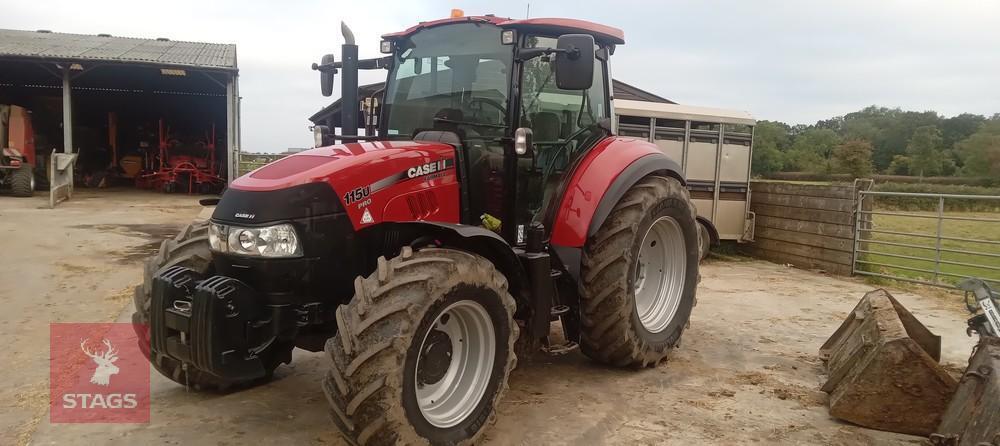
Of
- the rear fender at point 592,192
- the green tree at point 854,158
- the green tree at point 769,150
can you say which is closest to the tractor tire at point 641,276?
the rear fender at point 592,192

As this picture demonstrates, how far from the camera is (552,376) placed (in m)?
4.46

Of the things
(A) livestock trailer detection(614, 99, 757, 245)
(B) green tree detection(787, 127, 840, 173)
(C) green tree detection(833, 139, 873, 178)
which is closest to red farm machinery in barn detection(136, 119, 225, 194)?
(A) livestock trailer detection(614, 99, 757, 245)

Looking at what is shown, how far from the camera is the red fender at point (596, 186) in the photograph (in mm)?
4176

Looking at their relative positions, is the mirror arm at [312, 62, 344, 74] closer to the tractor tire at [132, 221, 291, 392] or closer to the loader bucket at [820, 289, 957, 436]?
the tractor tire at [132, 221, 291, 392]

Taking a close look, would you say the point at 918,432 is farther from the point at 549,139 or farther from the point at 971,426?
the point at 549,139

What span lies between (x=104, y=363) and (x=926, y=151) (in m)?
30.9

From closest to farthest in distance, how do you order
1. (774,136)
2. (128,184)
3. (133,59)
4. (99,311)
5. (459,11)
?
(459,11), (99,311), (133,59), (128,184), (774,136)

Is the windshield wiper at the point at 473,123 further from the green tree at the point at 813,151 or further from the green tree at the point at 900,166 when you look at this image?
the green tree at the point at 900,166

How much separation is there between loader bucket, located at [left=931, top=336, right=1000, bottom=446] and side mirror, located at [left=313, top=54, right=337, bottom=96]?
404 cm

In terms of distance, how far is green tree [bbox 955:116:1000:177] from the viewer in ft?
74.9

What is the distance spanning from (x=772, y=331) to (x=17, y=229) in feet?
34.2

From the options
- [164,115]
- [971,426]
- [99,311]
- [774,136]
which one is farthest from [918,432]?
[774,136]

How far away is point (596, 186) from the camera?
430cm

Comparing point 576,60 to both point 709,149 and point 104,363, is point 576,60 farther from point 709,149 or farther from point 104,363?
point 709,149
